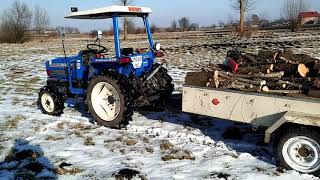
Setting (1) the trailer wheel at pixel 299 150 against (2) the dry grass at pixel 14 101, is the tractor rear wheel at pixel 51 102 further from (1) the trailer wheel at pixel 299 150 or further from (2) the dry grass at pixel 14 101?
(1) the trailer wheel at pixel 299 150

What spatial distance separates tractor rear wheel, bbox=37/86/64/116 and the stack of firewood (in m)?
3.17

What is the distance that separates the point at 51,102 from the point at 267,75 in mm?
4461

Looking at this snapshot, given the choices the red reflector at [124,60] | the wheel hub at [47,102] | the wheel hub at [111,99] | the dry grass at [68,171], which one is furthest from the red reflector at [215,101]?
the wheel hub at [47,102]

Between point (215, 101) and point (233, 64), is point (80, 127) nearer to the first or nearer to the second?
point (215, 101)

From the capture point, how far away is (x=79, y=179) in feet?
14.6

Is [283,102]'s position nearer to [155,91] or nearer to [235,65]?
[235,65]

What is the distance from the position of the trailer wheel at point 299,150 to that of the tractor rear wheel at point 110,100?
2.56 meters

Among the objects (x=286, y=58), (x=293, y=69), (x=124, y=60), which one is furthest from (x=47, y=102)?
(x=293, y=69)

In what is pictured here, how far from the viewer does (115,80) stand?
239 inches

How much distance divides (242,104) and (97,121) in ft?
9.44

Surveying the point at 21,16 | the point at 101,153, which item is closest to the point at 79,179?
the point at 101,153

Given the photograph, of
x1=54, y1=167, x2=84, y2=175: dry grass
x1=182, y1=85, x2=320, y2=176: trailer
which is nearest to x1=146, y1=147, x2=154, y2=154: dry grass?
x1=54, y1=167, x2=84, y2=175: dry grass

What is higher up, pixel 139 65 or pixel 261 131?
pixel 139 65

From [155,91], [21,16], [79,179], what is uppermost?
[21,16]
